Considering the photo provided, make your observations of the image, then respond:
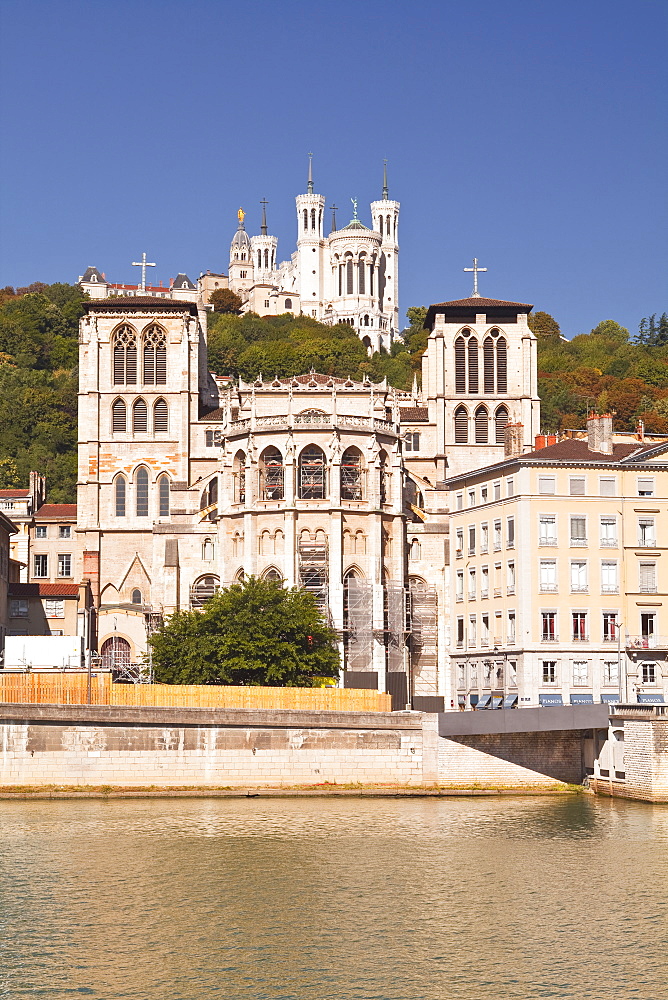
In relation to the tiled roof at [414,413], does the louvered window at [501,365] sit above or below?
above

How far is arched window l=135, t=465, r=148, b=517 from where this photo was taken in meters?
107

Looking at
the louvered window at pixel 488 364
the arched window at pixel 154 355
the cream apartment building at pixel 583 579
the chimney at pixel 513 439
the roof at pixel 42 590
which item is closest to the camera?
the cream apartment building at pixel 583 579

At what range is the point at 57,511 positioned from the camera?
112m

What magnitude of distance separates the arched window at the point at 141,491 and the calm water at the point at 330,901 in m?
50.7

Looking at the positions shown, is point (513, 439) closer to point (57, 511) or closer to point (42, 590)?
point (57, 511)

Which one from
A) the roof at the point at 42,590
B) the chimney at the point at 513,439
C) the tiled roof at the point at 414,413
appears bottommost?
the roof at the point at 42,590

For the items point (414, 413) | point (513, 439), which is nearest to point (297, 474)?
point (513, 439)

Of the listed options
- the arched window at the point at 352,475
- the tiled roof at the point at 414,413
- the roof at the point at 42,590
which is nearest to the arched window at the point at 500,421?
the tiled roof at the point at 414,413

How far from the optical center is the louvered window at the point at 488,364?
112 meters

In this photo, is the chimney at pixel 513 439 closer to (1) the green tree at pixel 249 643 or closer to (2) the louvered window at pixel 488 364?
(2) the louvered window at pixel 488 364

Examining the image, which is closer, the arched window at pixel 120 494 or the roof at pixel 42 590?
the roof at pixel 42 590

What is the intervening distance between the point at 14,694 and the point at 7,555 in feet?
115

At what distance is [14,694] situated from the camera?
6112 cm

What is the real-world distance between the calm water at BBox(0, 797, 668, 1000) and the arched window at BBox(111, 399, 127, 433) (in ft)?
177
